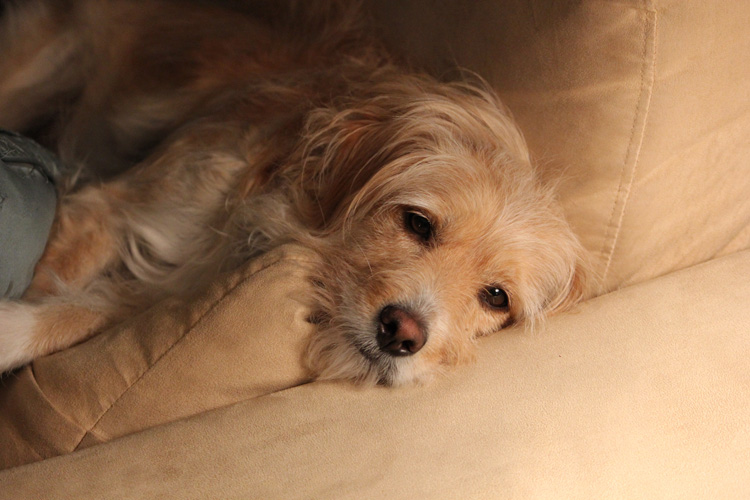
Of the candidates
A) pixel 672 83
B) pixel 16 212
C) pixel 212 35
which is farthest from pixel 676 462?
pixel 212 35

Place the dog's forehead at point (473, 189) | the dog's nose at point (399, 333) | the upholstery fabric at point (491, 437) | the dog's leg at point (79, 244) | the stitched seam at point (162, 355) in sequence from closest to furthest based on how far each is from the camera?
the upholstery fabric at point (491, 437) → the stitched seam at point (162, 355) → the dog's nose at point (399, 333) → the dog's forehead at point (473, 189) → the dog's leg at point (79, 244)

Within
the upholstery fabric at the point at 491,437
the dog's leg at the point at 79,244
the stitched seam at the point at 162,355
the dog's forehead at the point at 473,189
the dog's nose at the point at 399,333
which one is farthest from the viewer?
the dog's leg at the point at 79,244

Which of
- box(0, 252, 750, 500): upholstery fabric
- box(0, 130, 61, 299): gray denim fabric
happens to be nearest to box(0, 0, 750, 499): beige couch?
box(0, 252, 750, 500): upholstery fabric

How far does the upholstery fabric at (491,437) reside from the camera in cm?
122

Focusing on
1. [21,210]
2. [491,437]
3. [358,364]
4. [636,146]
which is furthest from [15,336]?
[636,146]

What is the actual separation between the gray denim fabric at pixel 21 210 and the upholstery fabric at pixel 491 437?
56 cm

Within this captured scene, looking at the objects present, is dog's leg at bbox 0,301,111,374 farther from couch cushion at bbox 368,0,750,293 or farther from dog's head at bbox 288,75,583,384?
couch cushion at bbox 368,0,750,293

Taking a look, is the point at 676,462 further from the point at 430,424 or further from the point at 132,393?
the point at 132,393

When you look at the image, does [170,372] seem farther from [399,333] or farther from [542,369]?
[542,369]

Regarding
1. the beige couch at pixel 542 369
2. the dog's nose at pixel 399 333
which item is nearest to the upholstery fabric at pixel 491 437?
the beige couch at pixel 542 369

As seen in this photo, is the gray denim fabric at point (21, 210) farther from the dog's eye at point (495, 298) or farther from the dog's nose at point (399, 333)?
the dog's eye at point (495, 298)

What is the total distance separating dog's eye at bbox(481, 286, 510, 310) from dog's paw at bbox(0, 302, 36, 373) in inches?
45.0

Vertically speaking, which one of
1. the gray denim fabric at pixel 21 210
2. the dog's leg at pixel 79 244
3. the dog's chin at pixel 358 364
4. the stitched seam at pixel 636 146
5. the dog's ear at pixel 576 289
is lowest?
the dog's leg at pixel 79 244

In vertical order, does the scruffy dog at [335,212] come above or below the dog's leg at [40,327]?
above
